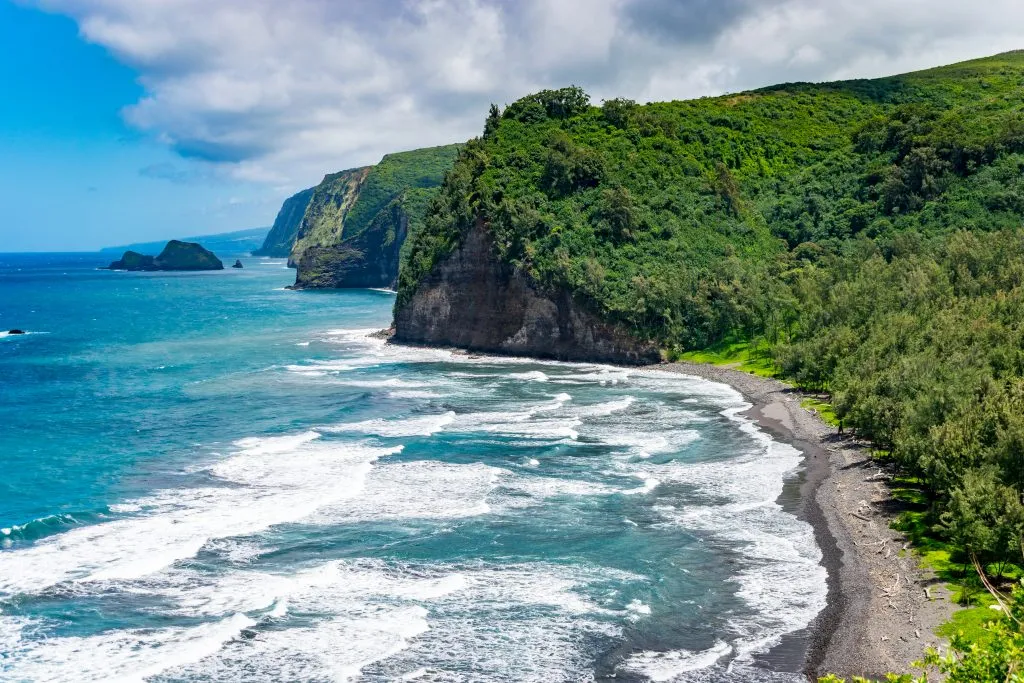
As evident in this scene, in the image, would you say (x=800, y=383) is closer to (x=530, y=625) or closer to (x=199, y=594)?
(x=530, y=625)

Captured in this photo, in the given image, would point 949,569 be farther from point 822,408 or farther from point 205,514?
point 205,514

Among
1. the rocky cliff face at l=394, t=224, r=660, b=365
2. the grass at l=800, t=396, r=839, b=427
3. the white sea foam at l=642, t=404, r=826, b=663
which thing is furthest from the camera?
the rocky cliff face at l=394, t=224, r=660, b=365

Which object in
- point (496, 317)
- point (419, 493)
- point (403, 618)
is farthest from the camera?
point (496, 317)

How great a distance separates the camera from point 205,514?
5000 centimetres

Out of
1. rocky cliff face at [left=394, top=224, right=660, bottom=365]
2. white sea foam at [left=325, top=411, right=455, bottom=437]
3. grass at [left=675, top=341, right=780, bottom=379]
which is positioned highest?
→ rocky cliff face at [left=394, top=224, right=660, bottom=365]

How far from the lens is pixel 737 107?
534ft

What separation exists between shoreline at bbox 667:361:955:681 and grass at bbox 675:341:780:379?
28325 millimetres

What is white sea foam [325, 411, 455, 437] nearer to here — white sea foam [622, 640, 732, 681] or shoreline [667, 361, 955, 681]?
shoreline [667, 361, 955, 681]

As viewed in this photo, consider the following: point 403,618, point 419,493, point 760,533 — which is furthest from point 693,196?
point 403,618

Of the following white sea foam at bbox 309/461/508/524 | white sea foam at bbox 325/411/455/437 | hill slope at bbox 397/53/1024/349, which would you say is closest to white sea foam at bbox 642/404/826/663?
white sea foam at bbox 309/461/508/524

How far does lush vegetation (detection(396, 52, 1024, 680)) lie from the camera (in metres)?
55.7

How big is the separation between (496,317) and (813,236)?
4916 centimetres

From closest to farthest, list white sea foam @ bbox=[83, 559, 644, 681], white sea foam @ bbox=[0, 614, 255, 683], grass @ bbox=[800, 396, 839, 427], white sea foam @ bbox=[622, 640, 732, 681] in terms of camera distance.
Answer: white sea foam @ bbox=[0, 614, 255, 683], white sea foam @ bbox=[622, 640, 732, 681], white sea foam @ bbox=[83, 559, 644, 681], grass @ bbox=[800, 396, 839, 427]

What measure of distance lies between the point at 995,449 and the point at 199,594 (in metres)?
40.1
